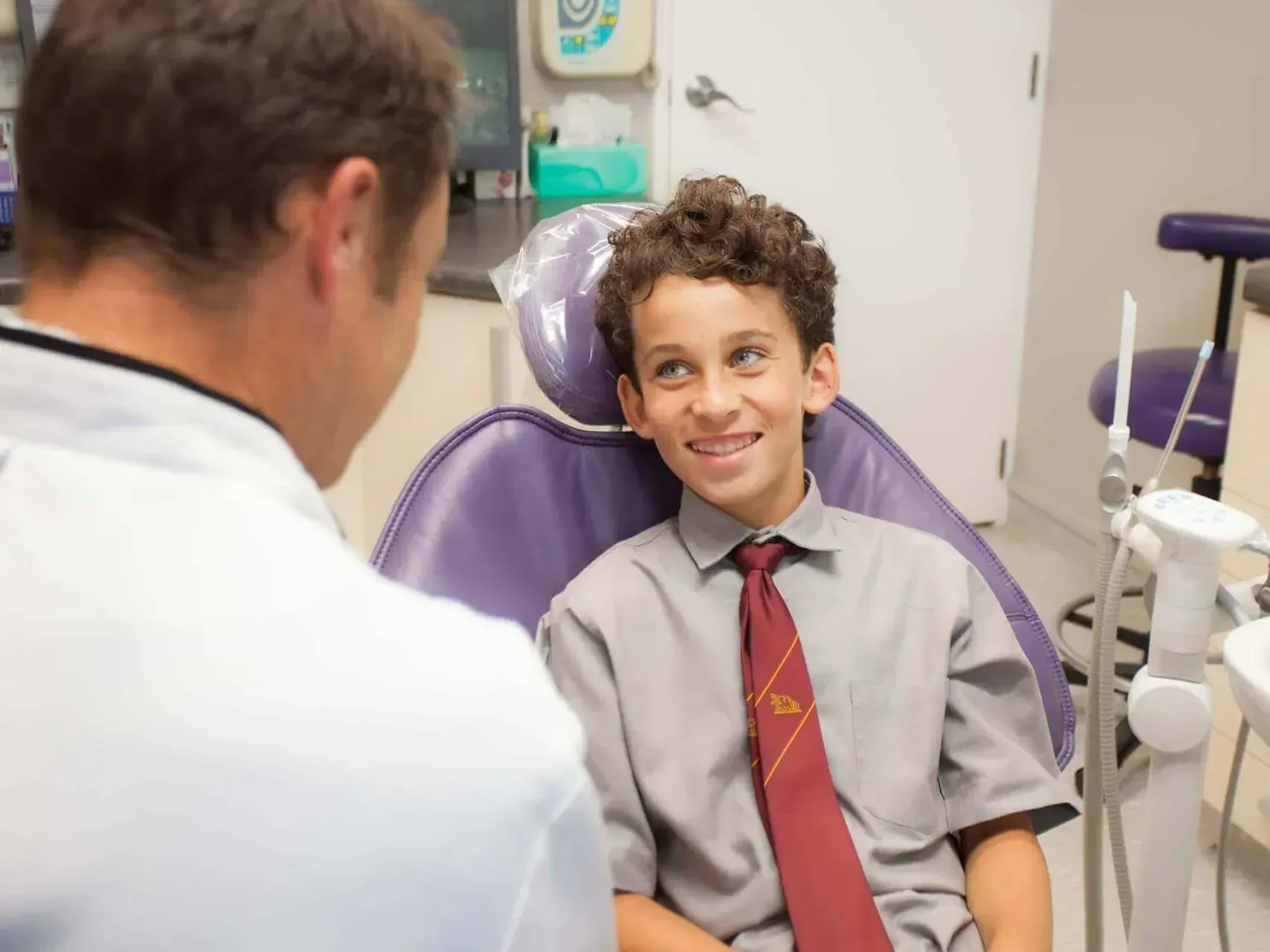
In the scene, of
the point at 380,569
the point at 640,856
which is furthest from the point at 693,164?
the point at 640,856

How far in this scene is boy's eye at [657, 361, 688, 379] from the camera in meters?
1.25

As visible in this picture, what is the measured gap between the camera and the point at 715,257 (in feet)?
4.05

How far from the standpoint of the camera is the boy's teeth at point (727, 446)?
4.03 ft

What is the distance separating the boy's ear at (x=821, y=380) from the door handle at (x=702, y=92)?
1542 millimetres

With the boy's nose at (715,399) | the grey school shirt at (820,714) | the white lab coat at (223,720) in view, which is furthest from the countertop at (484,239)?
the white lab coat at (223,720)

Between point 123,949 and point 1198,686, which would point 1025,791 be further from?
point 123,949

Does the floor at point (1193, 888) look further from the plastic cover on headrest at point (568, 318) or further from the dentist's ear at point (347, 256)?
the dentist's ear at point (347, 256)

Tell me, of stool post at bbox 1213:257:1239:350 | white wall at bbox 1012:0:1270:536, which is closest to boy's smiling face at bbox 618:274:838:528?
stool post at bbox 1213:257:1239:350

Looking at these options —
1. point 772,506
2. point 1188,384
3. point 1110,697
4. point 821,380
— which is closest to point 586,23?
point 1188,384

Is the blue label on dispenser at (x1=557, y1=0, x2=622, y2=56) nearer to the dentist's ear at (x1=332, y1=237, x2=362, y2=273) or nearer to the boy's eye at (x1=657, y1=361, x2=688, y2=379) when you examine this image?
the boy's eye at (x1=657, y1=361, x2=688, y2=379)

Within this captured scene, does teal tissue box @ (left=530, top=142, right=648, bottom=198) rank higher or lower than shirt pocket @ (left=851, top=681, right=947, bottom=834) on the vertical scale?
higher

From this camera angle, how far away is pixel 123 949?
1.61 feet

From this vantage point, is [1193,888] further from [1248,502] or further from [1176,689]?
[1176,689]

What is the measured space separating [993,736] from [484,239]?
4.93ft
